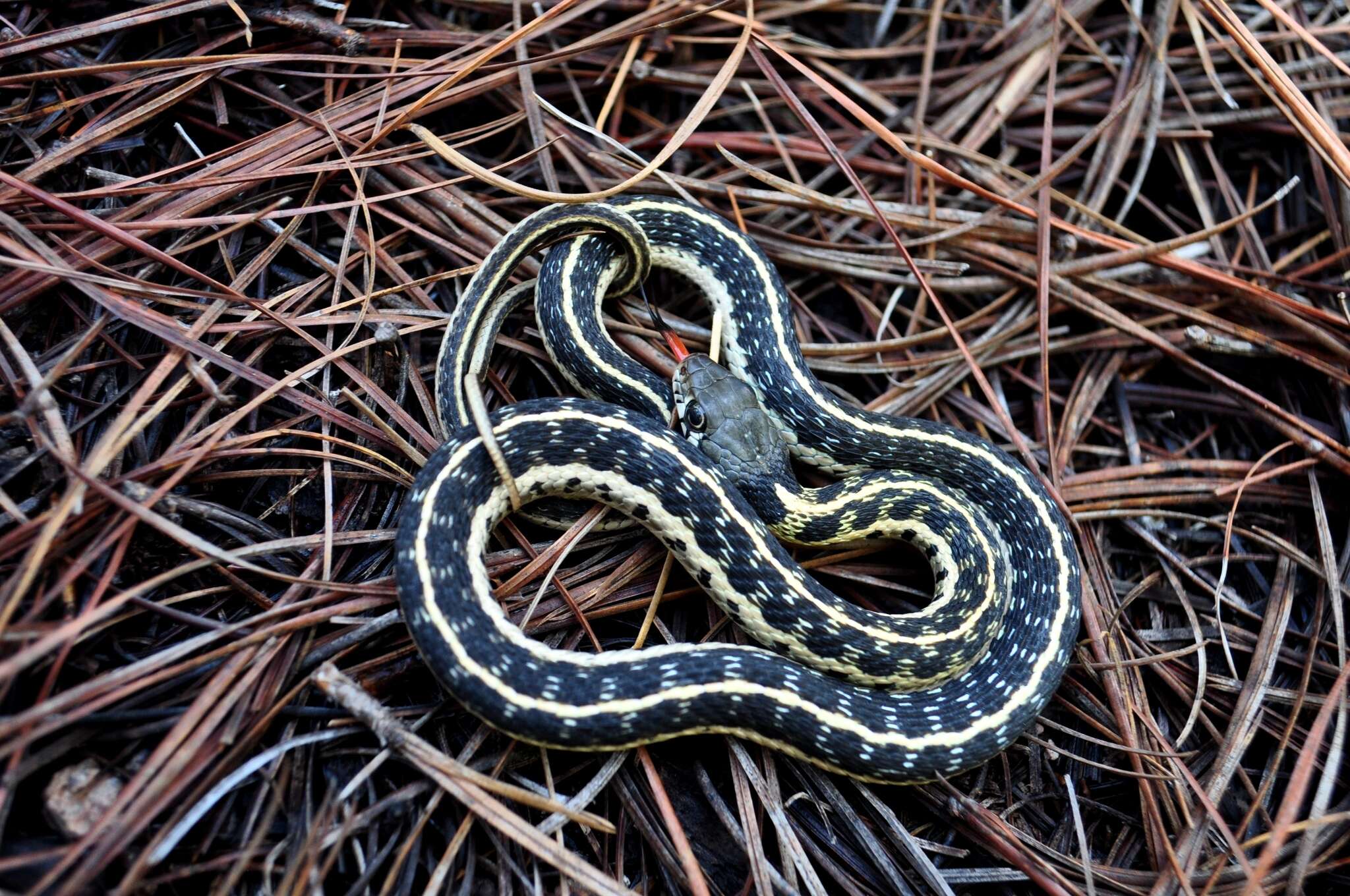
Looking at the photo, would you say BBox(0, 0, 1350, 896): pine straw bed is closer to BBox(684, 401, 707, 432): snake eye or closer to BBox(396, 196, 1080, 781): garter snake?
BBox(396, 196, 1080, 781): garter snake

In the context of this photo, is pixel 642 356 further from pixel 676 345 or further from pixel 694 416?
pixel 694 416

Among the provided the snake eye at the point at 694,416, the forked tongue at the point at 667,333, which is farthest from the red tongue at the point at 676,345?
the snake eye at the point at 694,416

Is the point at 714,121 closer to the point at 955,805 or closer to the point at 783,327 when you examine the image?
the point at 783,327

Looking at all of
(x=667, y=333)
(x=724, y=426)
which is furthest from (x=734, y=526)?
(x=667, y=333)

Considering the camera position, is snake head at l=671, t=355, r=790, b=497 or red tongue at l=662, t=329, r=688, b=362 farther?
red tongue at l=662, t=329, r=688, b=362

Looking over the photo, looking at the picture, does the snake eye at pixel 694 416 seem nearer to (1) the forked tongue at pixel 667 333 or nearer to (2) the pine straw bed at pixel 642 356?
(1) the forked tongue at pixel 667 333

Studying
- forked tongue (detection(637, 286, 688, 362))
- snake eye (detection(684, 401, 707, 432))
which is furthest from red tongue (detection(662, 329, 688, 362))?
snake eye (detection(684, 401, 707, 432))

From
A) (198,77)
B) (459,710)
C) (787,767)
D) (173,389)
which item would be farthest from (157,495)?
(787,767)
